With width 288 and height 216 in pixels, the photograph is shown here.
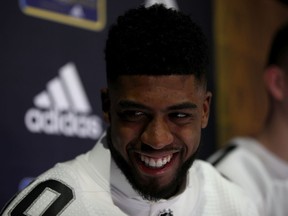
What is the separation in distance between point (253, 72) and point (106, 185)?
1.63 m

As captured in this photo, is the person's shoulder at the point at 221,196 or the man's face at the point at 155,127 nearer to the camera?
the man's face at the point at 155,127

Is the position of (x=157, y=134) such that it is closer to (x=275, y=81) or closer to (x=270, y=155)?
(x=270, y=155)

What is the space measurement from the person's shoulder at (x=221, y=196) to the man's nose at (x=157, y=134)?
0.24 meters

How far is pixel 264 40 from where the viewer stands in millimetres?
2523

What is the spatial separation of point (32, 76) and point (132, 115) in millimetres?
686

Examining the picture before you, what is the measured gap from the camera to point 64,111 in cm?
155

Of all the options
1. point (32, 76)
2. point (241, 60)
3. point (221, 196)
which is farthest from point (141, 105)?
point (241, 60)

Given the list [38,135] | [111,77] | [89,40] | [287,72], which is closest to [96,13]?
[89,40]

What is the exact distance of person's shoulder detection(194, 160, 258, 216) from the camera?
40.6 inches

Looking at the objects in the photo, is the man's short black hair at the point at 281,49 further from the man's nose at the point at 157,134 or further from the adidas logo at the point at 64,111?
the man's nose at the point at 157,134

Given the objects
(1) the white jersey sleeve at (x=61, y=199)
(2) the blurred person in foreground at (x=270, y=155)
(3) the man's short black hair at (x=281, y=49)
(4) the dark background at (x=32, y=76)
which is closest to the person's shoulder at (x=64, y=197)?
(1) the white jersey sleeve at (x=61, y=199)

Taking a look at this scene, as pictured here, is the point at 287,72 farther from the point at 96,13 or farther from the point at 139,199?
the point at 139,199

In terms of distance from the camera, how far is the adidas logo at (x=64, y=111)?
1481 millimetres

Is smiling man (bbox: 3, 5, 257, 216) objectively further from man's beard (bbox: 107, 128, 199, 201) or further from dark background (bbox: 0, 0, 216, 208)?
dark background (bbox: 0, 0, 216, 208)
